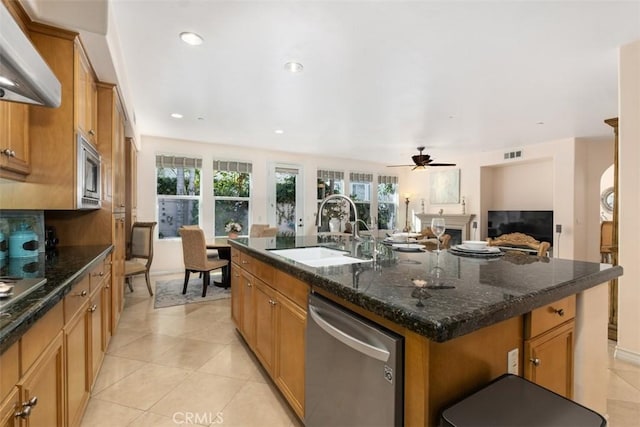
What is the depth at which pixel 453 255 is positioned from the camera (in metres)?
1.99

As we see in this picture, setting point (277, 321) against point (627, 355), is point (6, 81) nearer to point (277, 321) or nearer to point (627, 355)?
point (277, 321)

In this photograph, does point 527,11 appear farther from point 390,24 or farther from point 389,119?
point 389,119

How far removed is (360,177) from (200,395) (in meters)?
6.70

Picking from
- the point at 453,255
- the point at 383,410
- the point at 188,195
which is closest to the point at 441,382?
the point at 383,410

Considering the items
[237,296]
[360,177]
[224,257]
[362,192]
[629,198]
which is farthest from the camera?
[362,192]

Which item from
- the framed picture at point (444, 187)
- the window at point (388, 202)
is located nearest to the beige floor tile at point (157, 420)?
the framed picture at point (444, 187)

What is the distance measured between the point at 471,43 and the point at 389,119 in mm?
2017

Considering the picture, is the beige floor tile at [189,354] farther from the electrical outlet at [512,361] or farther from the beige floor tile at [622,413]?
the beige floor tile at [622,413]

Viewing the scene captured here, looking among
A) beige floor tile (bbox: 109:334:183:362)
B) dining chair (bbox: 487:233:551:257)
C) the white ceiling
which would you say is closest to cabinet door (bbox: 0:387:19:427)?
beige floor tile (bbox: 109:334:183:362)

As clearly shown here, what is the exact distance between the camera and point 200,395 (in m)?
2.03

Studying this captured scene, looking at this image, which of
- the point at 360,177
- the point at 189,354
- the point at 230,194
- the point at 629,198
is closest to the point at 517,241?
the point at 629,198

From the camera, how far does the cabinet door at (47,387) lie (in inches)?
40.4

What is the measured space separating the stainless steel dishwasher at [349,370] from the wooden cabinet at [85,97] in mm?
2049

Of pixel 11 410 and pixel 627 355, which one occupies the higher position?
pixel 11 410
